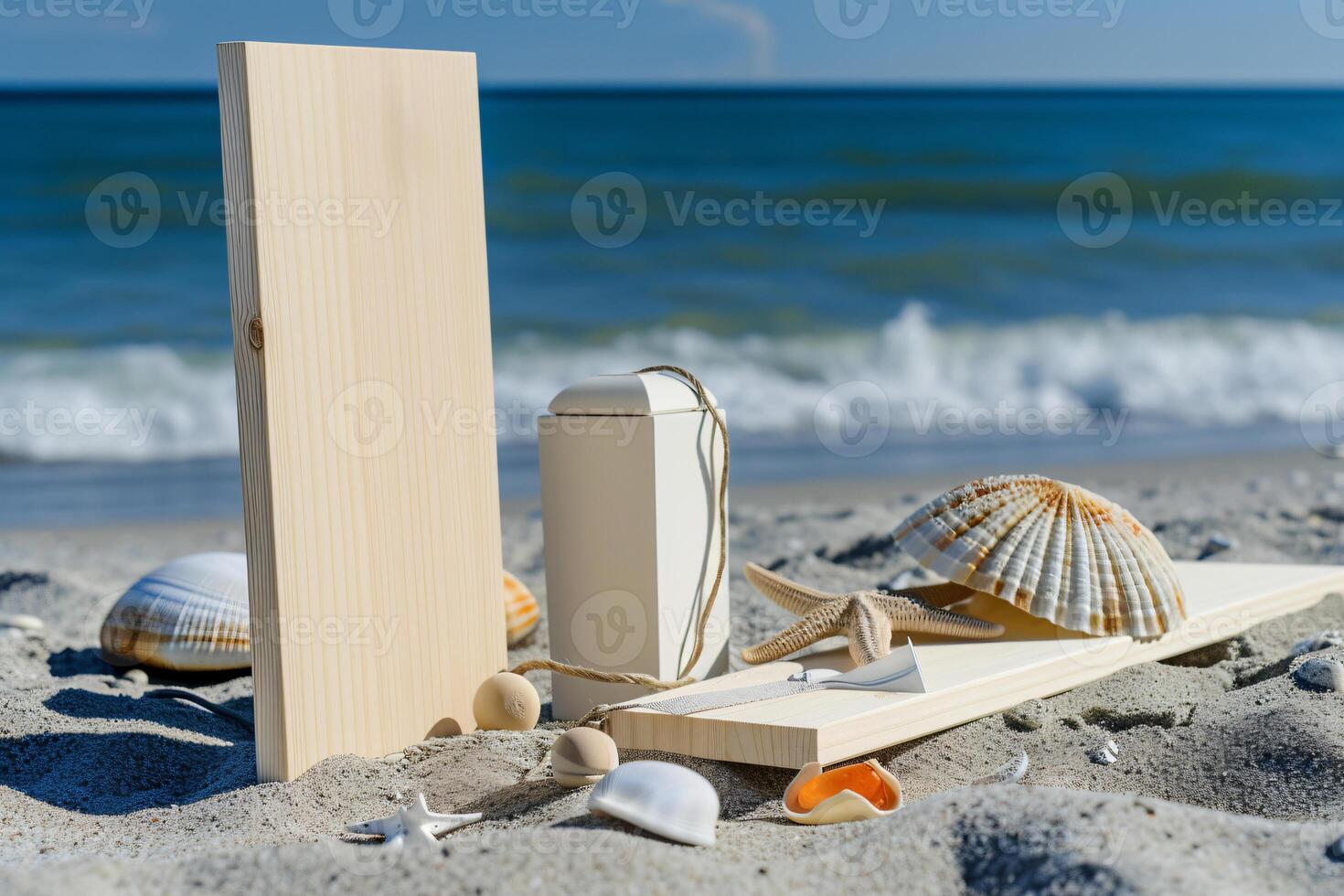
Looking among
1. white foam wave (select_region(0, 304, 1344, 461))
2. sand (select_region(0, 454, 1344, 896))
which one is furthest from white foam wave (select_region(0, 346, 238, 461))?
sand (select_region(0, 454, 1344, 896))

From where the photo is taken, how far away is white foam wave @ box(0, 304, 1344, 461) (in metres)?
9.82

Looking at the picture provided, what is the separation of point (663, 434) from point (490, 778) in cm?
97

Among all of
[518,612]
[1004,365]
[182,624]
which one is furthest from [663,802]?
[1004,365]

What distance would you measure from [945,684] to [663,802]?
3.25ft

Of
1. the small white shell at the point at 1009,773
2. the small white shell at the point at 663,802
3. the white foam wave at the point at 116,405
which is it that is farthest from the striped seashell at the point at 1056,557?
the white foam wave at the point at 116,405

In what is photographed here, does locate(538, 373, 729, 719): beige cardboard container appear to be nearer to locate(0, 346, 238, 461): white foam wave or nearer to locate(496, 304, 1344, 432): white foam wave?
locate(0, 346, 238, 461): white foam wave

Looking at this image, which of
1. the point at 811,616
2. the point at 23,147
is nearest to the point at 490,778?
the point at 811,616

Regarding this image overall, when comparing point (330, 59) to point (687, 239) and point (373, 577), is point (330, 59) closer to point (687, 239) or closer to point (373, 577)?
point (373, 577)

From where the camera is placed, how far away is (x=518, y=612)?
13.7 ft

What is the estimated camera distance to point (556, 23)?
559 inches

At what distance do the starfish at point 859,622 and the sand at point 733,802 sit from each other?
0.29m

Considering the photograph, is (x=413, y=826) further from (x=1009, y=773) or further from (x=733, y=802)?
(x=1009, y=773)

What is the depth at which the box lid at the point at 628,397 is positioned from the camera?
3127mm

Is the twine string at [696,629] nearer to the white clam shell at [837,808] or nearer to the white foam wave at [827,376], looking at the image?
the white clam shell at [837,808]
